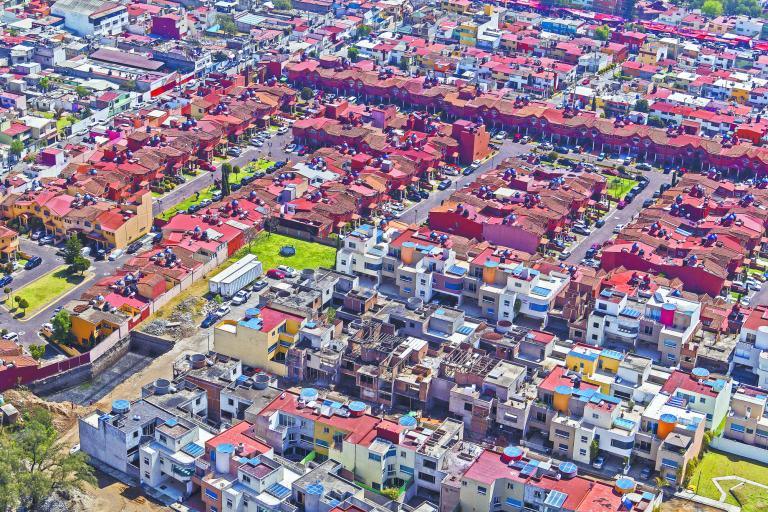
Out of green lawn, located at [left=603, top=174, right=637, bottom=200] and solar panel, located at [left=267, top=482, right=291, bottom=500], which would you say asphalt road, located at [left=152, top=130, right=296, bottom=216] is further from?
solar panel, located at [left=267, top=482, right=291, bottom=500]

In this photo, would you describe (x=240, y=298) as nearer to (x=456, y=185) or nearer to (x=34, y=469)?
(x=34, y=469)

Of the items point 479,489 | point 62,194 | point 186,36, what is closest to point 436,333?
point 479,489

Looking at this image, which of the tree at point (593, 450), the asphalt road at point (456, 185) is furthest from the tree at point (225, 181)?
the tree at point (593, 450)

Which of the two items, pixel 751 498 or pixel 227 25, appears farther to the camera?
Result: pixel 227 25

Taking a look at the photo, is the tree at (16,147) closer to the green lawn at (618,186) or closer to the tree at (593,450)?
the green lawn at (618,186)

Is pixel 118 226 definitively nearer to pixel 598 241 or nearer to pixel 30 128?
pixel 30 128

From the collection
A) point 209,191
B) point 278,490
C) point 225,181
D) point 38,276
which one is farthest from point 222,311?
point 209,191
